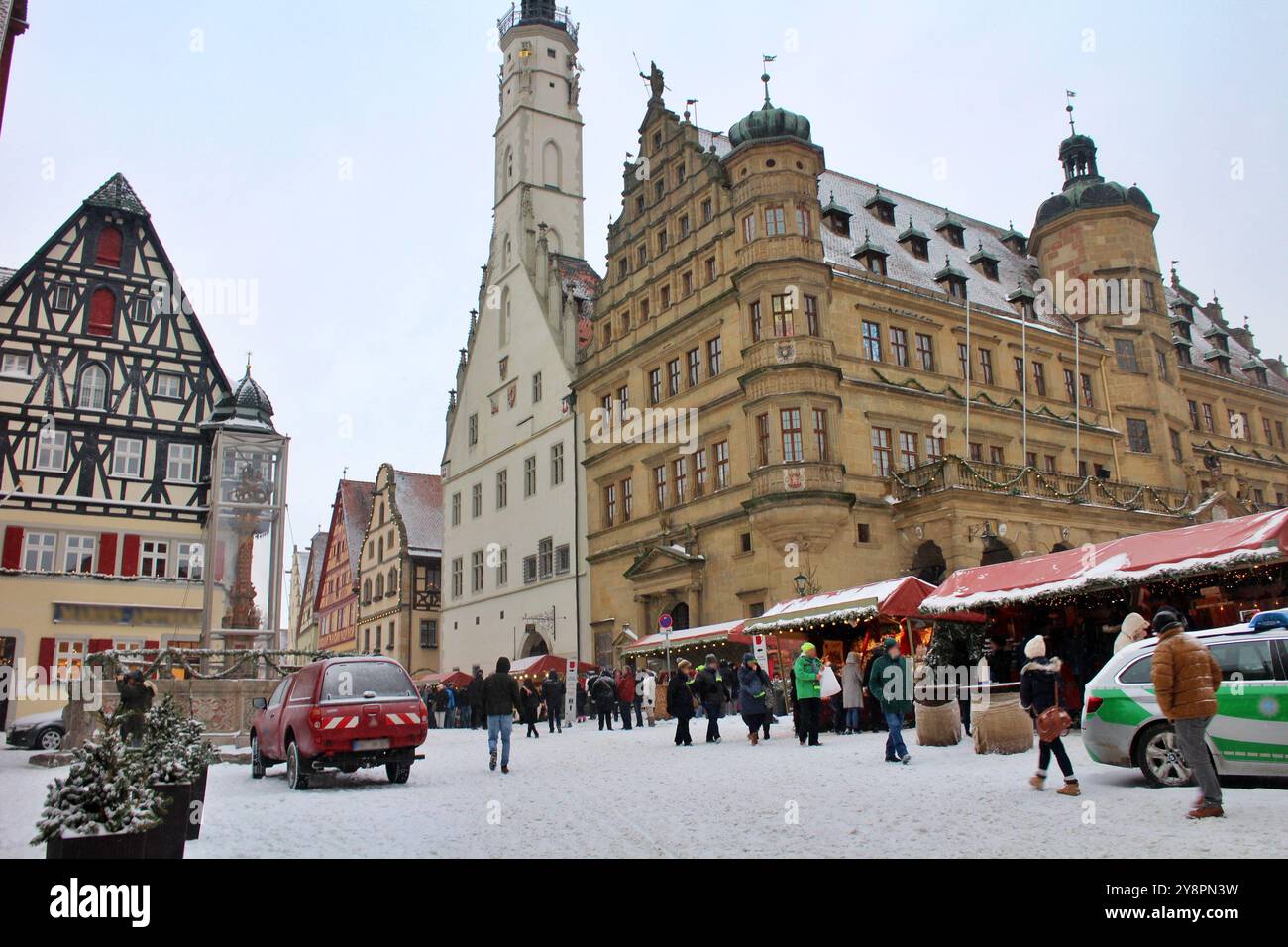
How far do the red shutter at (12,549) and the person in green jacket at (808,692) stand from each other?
90.3 ft

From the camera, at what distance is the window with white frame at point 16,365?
114 ft

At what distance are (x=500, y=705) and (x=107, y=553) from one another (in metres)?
24.6

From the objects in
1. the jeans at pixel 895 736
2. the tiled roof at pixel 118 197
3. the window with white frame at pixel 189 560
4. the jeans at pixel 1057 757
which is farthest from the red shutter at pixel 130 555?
the jeans at pixel 1057 757

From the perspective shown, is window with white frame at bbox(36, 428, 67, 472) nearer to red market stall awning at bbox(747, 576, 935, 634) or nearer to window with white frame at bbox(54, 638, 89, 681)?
window with white frame at bbox(54, 638, 89, 681)

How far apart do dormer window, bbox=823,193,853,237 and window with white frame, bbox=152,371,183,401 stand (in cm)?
2464

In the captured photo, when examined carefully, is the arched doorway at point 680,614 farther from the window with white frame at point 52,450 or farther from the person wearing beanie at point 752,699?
the window with white frame at point 52,450

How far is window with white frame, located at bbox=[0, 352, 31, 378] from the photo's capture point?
34684 millimetres

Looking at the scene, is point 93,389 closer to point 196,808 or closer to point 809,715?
point 809,715

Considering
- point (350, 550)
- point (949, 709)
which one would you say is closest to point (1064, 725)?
point (949, 709)

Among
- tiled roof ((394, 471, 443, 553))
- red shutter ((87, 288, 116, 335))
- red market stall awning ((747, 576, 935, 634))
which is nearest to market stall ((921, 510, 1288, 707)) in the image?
red market stall awning ((747, 576, 935, 634))

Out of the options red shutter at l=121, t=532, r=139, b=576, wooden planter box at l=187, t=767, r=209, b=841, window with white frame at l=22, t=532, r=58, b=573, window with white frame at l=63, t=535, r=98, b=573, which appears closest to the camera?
wooden planter box at l=187, t=767, r=209, b=841

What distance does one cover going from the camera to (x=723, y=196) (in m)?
35.3

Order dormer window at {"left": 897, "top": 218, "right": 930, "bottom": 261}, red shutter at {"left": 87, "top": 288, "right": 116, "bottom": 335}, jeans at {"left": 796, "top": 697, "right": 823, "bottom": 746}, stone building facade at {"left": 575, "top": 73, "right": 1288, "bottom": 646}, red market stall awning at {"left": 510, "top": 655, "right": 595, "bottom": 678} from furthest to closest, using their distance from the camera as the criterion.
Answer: dormer window at {"left": 897, "top": 218, "right": 930, "bottom": 261}
red shutter at {"left": 87, "top": 288, "right": 116, "bottom": 335}
red market stall awning at {"left": 510, "top": 655, "right": 595, "bottom": 678}
stone building facade at {"left": 575, "top": 73, "right": 1288, "bottom": 646}
jeans at {"left": 796, "top": 697, "right": 823, "bottom": 746}
